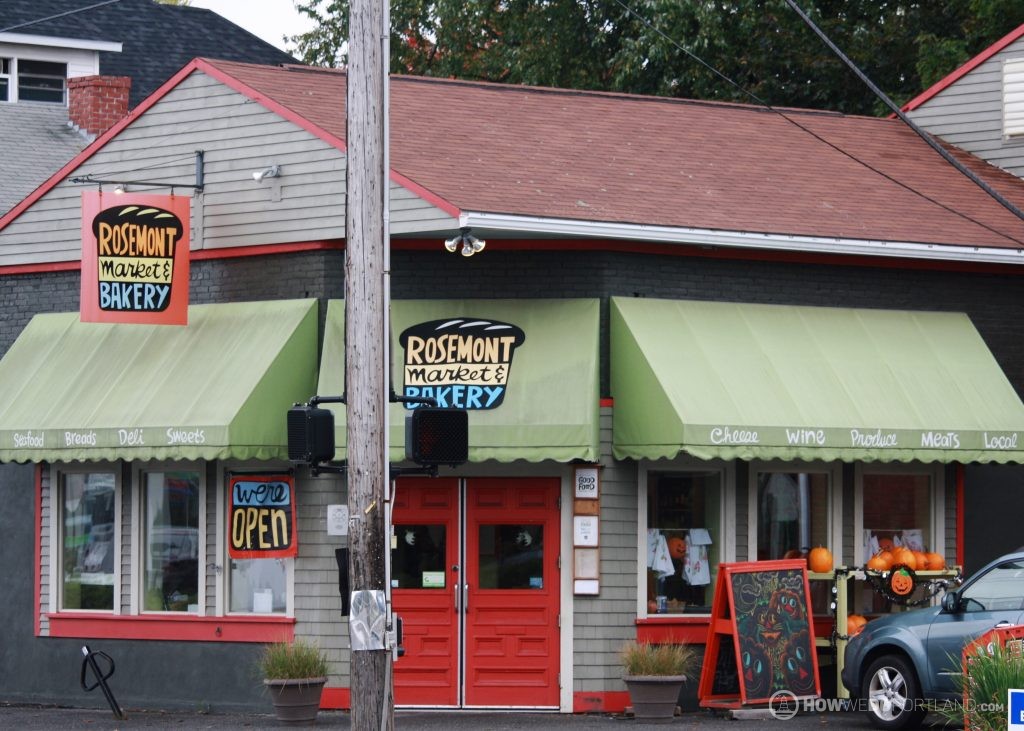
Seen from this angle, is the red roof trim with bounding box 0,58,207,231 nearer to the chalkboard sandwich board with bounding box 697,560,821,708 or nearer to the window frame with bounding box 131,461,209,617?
the window frame with bounding box 131,461,209,617

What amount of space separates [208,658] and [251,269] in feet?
13.3

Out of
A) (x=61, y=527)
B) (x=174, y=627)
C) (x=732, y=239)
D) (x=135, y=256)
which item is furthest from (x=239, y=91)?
(x=174, y=627)

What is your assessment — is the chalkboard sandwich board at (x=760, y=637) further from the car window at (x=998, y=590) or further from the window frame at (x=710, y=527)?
the car window at (x=998, y=590)

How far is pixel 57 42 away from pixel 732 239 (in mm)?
20741

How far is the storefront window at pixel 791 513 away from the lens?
17.6m

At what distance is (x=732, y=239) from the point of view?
55.8 ft

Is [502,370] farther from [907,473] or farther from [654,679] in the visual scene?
[907,473]

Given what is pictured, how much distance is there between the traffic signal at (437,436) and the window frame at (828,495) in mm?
5976

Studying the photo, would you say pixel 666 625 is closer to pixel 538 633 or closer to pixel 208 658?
pixel 538 633

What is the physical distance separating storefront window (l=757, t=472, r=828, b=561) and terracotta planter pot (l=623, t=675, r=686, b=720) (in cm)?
220

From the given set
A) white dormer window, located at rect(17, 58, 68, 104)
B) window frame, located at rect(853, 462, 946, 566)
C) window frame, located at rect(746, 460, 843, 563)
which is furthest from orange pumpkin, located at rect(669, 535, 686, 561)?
white dormer window, located at rect(17, 58, 68, 104)

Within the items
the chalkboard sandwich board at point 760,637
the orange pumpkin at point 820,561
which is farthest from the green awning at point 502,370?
the orange pumpkin at point 820,561

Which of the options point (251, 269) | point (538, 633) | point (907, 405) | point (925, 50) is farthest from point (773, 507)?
point (925, 50)

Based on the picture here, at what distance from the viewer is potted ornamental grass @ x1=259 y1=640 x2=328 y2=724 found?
624 inches
